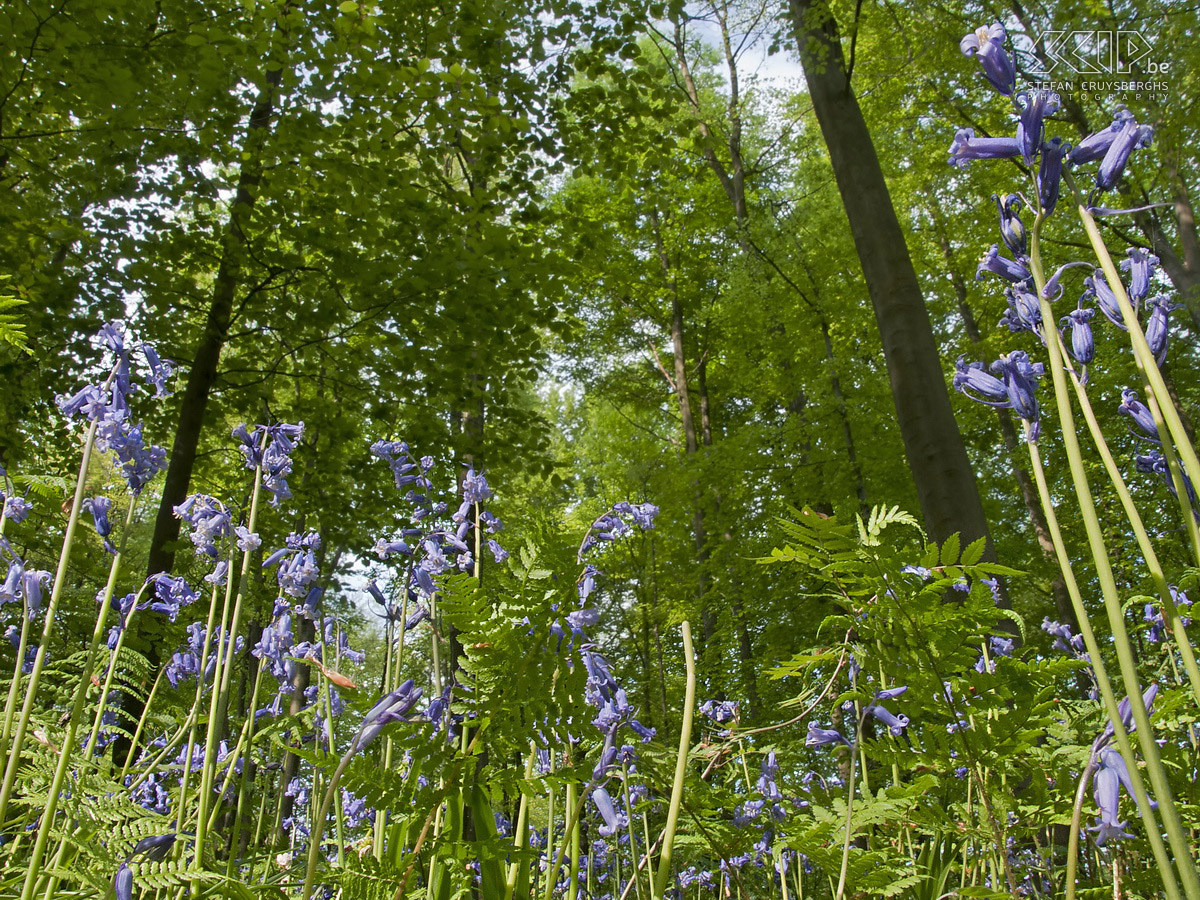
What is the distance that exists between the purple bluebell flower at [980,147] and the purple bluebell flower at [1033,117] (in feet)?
0.07

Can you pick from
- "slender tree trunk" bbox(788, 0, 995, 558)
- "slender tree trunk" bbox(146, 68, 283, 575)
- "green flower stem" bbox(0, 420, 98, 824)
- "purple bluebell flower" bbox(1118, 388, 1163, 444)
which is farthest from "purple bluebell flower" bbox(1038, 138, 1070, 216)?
"slender tree trunk" bbox(146, 68, 283, 575)

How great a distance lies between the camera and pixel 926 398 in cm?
430

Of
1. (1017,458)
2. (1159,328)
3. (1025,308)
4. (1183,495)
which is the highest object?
(1017,458)

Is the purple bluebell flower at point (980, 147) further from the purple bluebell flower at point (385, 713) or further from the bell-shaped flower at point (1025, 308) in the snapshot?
the purple bluebell flower at point (385, 713)

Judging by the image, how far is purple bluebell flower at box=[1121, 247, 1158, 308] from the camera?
1.41 meters

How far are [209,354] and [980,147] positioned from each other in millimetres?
6715

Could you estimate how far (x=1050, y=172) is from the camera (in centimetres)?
123

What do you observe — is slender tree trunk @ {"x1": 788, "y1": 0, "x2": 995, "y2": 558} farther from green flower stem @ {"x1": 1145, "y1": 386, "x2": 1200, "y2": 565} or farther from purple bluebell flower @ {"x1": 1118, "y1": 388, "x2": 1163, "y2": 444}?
green flower stem @ {"x1": 1145, "y1": 386, "x2": 1200, "y2": 565}

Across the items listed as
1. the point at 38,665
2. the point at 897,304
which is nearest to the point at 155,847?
the point at 38,665

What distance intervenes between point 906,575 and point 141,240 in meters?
7.40

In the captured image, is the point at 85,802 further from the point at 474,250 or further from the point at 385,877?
the point at 474,250

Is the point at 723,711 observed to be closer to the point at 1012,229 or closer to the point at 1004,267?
the point at 1004,267

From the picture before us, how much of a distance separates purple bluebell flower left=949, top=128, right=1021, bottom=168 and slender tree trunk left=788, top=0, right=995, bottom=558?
2.58 metres

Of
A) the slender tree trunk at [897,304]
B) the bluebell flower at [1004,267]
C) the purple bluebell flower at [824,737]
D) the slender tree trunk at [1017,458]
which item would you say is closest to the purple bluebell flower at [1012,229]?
the bluebell flower at [1004,267]
